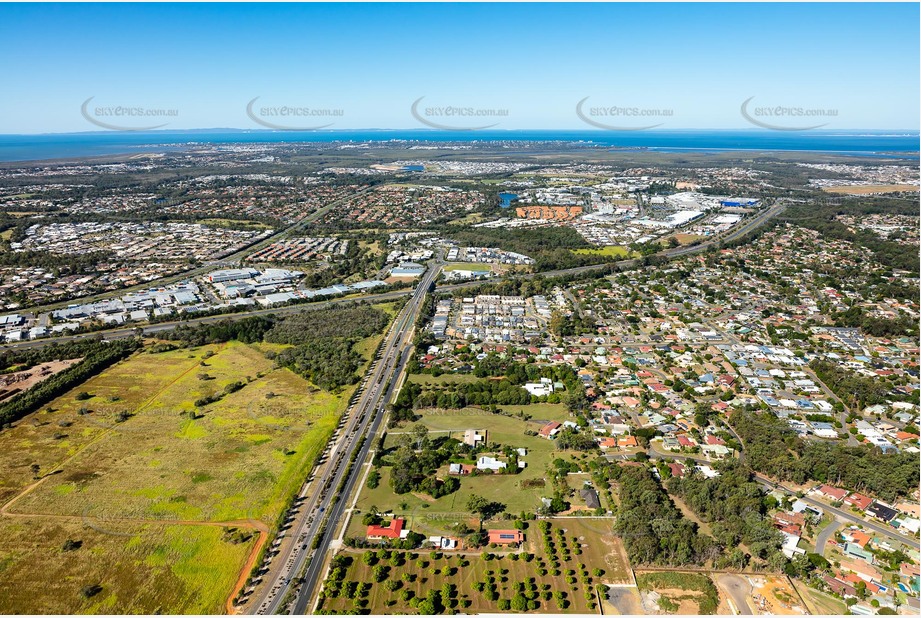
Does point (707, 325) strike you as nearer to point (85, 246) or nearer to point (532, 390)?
point (532, 390)

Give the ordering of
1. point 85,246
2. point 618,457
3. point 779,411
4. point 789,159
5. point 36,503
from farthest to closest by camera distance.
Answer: point 789,159
point 85,246
point 779,411
point 618,457
point 36,503

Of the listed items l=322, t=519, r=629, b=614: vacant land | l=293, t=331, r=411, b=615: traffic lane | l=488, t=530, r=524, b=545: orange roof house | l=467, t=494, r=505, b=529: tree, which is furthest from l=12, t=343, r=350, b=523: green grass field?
l=488, t=530, r=524, b=545: orange roof house

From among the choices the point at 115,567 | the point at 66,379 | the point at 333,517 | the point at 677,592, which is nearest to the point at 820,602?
the point at 677,592

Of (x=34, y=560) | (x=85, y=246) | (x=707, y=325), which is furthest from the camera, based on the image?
(x=85, y=246)

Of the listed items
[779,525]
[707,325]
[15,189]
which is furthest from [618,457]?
[15,189]

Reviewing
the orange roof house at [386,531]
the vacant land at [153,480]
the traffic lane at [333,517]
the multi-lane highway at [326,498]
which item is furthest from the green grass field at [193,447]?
the orange roof house at [386,531]

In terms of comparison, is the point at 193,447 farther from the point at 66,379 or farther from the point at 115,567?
the point at 66,379

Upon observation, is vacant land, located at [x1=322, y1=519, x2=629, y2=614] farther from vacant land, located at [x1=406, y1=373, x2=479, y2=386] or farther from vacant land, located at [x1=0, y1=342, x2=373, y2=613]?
vacant land, located at [x1=406, y1=373, x2=479, y2=386]
